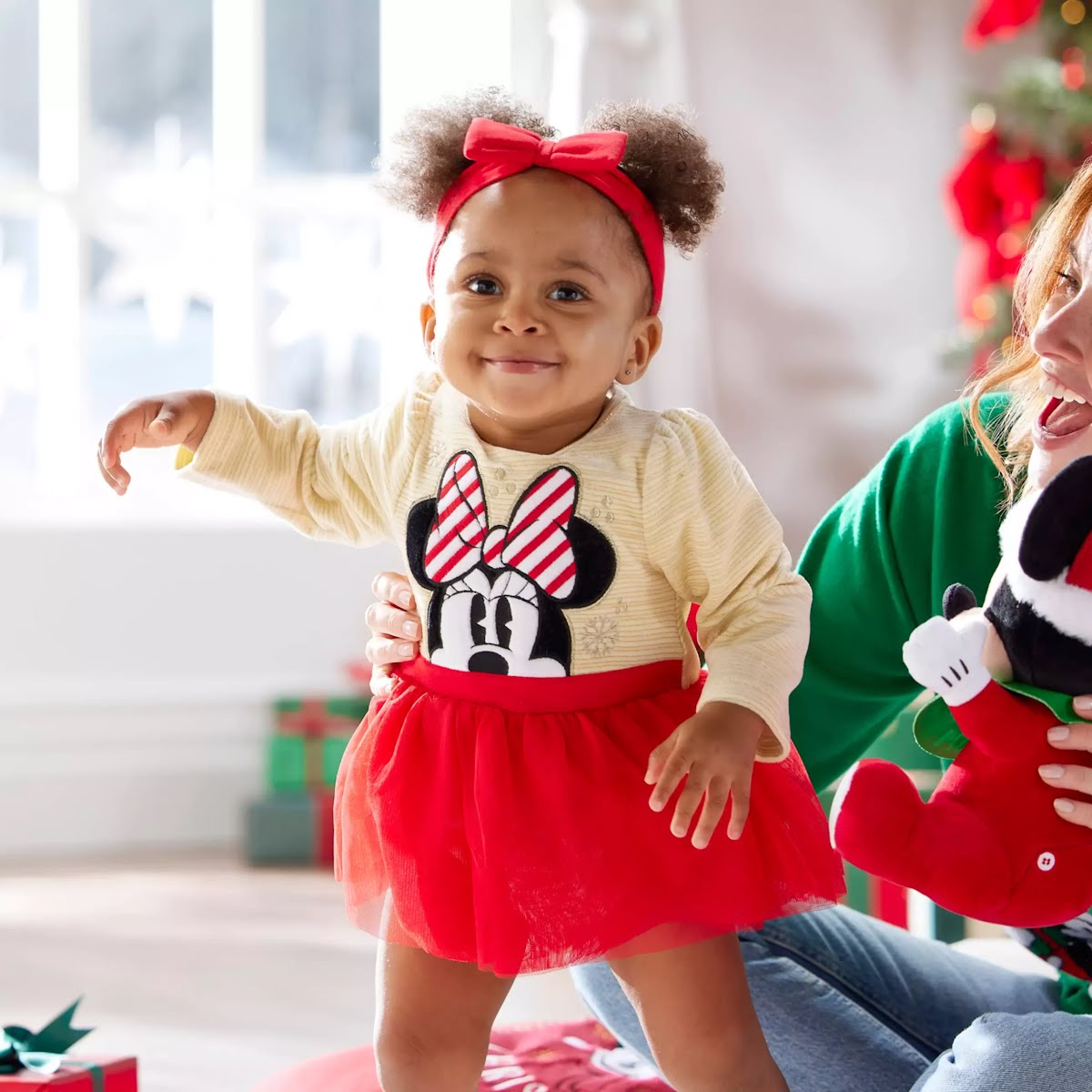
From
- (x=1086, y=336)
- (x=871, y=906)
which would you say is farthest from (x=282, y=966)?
(x=1086, y=336)

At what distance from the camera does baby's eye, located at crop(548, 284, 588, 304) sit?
3.23 ft

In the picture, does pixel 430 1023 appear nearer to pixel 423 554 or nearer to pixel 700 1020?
pixel 700 1020

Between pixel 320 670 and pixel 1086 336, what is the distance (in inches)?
85.7

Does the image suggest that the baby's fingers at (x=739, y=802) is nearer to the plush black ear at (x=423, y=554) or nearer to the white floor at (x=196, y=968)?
the plush black ear at (x=423, y=554)

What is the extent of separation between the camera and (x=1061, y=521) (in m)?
0.86

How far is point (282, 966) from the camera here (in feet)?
7.00

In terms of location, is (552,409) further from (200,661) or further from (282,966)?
(200,661)

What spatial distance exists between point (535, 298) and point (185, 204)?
2202 mm

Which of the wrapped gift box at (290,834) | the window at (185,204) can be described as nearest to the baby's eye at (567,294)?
the wrapped gift box at (290,834)

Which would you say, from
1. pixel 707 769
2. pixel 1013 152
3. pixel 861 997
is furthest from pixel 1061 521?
pixel 1013 152

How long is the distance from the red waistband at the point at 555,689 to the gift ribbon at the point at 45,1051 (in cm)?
51

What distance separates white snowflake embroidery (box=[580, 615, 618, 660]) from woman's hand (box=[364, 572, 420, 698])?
5.7 inches

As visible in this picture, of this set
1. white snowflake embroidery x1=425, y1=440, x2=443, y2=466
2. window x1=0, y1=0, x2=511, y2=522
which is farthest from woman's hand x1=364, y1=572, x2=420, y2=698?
window x1=0, y1=0, x2=511, y2=522

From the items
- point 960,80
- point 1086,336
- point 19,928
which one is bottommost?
point 19,928
